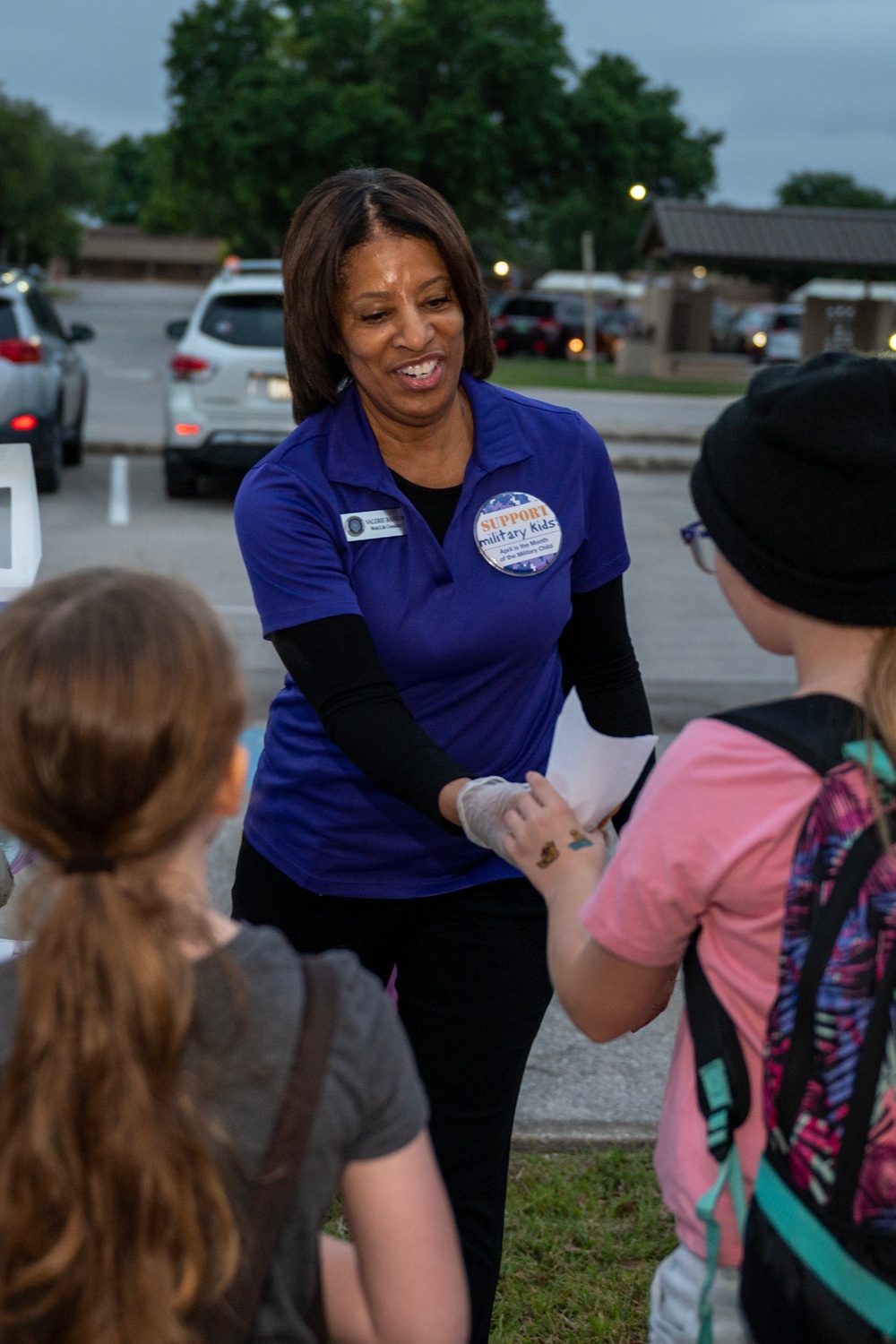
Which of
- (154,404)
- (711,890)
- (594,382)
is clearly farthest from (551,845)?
(594,382)

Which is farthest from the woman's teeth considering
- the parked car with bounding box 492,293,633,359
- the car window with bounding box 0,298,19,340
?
the parked car with bounding box 492,293,633,359

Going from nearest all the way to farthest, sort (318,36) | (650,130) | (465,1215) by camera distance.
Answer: (465,1215) → (318,36) → (650,130)

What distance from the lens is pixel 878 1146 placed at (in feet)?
4.46

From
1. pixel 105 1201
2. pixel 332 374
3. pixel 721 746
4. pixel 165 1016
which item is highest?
pixel 332 374

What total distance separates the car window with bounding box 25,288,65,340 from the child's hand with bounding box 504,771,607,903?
11.1 m

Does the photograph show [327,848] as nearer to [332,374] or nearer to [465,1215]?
[465,1215]

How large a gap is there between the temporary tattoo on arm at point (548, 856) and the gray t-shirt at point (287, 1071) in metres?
0.43

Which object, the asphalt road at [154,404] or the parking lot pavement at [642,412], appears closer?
the asphalt road at [154,404]

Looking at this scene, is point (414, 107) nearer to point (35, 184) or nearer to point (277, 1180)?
point (35, 184)

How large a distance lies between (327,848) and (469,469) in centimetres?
66

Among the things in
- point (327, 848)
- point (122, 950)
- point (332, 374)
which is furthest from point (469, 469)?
point (122, 950)

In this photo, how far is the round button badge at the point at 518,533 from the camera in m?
2.36

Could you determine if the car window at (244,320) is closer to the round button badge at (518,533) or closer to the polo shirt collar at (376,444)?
the polo shirt collar at (376,444)

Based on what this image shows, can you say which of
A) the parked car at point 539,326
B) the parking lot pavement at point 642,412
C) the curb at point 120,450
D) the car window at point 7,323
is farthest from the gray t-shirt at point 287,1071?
the parked car at point 539,326
